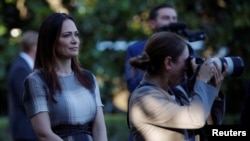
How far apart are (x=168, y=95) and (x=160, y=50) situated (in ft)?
0.89

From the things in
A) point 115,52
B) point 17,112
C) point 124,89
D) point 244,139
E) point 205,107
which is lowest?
point 124,89

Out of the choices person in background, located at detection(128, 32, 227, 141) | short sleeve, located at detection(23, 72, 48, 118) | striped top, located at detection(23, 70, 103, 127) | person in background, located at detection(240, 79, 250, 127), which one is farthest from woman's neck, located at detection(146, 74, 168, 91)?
person in background, located at detection(240, 79, 250, 127)

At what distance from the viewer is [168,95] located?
197 inches

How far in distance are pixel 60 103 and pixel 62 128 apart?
0.16 meters

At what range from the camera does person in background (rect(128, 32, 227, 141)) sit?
16.0 ft

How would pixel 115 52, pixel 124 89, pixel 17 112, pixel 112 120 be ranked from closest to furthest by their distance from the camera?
pixel 17 112 → pixel 112 120 → pixel 115 52 → pixel 124 89

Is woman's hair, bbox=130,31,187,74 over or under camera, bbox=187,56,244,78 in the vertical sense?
over

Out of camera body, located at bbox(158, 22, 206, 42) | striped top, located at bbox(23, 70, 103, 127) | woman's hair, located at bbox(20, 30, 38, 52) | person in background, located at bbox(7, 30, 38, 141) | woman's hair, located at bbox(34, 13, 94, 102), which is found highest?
woman's hair, located at bbox(34, 13, 94, 102)

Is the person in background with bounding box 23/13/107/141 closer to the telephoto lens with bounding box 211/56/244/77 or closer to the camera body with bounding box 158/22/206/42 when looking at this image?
the telephoto lens with bounding box 211/56/244/77

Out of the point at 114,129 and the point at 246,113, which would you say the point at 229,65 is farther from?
the point at 114,129

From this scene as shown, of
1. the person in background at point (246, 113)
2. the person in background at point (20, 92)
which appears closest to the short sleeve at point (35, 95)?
the person in background at point (246, 113)

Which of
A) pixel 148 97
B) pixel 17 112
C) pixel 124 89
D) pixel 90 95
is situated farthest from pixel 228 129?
pixel 124 89

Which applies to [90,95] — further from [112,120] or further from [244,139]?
[112,120]

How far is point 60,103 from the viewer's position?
5441 millimetres
